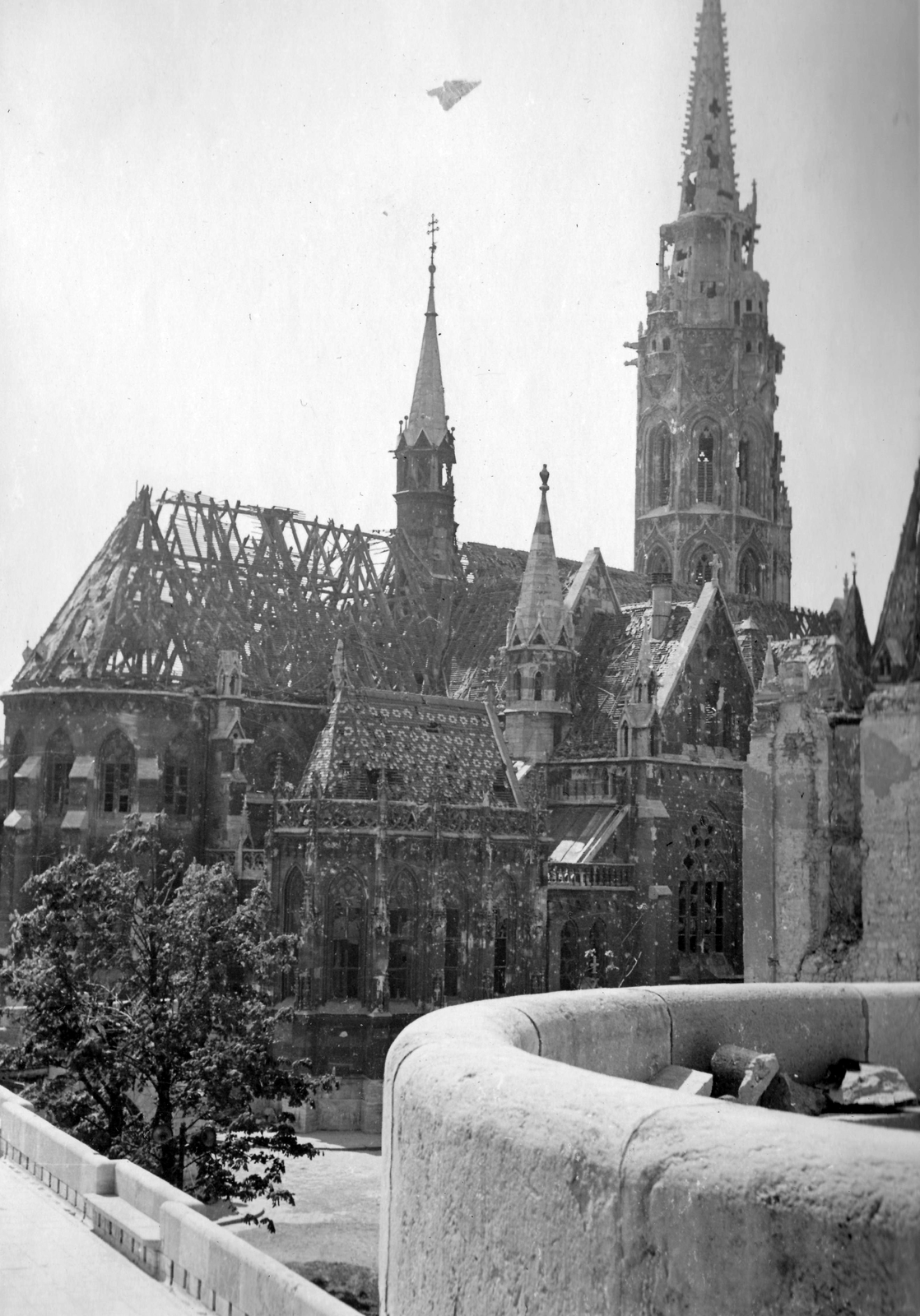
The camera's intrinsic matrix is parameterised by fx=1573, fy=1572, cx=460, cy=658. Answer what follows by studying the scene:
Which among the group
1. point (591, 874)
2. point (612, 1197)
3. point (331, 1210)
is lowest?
point (331, 1210)

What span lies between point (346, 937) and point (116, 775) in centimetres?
933

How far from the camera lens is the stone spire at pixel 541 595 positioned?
5162 centimetres

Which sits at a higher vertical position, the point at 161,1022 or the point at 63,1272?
the point at 63,1272

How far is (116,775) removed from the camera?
4466 cm

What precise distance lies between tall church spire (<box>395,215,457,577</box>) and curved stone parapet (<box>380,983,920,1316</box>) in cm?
5416

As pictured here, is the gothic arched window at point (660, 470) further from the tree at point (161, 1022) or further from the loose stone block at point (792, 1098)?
the loose stone block at point (792, 1098)

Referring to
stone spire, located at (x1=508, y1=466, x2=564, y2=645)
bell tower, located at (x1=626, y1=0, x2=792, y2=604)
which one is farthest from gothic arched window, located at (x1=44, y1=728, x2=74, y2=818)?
bell tower, located at (x1=626, y1=0, x2=792, y2=604)

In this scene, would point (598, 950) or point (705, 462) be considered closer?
point (598, 950)

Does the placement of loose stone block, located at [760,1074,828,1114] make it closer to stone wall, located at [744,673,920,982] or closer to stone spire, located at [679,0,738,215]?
stone wall, located at [744,673,920,982]

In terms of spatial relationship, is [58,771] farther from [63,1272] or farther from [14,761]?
[63,1272]

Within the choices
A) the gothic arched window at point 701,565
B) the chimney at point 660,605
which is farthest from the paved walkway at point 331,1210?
the gothic arched window at point 701,565

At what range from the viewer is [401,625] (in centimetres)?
5469

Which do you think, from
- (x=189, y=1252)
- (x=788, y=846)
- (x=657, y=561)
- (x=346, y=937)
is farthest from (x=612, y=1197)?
(x=657, y=561)

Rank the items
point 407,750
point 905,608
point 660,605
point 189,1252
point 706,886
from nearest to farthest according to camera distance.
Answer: point 905,608, point 189,1252, point 407,750, point 706,886, point 660,605
